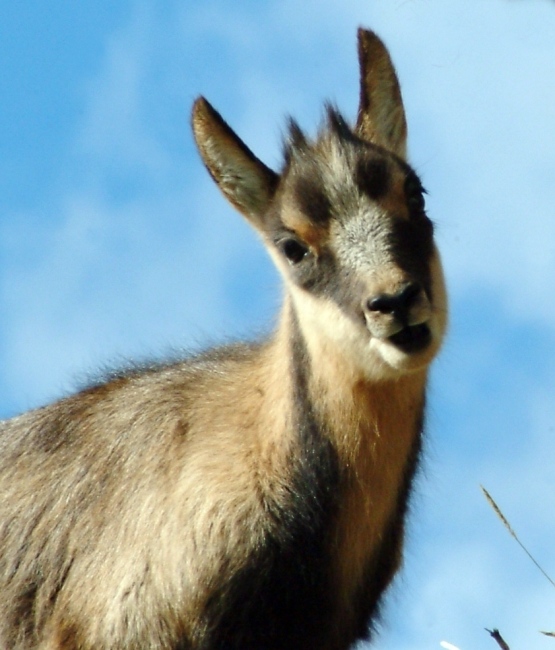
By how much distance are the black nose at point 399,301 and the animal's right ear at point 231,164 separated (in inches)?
64.4

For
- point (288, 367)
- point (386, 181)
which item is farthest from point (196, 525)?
point (386, 181)

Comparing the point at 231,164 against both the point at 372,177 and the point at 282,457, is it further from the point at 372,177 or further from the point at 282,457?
the point at 282,457

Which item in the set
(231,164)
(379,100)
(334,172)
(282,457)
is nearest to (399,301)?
(334,172)

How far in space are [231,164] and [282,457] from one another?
2.01 m

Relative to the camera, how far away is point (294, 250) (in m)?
7.87

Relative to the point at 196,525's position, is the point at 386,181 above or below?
above

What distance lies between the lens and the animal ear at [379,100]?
337 inches

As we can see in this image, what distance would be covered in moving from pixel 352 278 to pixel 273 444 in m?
1.23

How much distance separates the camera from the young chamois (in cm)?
744

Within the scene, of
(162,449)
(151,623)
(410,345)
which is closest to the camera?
(410,345)

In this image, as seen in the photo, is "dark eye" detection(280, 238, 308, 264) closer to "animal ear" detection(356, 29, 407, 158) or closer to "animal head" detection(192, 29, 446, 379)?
"animal head" detection(192, 29, 446, 379)

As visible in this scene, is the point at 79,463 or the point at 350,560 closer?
the point at 350,560

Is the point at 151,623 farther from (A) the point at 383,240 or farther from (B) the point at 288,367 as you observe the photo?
(A) the point at 383,240

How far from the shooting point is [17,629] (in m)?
8.38
